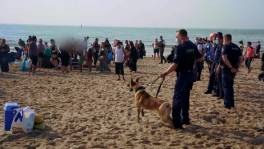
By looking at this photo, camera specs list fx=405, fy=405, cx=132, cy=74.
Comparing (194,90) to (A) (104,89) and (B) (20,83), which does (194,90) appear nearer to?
(A) (104,89)

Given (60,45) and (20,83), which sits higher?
(60,45)

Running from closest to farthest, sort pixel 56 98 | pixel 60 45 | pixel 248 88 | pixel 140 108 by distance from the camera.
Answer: pixel 140 108
pixel 56 98
pixel 248 88
pixel 60 45

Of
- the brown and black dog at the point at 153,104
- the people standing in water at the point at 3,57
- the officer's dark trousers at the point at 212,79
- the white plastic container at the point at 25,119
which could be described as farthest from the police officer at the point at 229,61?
the people standing in water at the point at 3,57

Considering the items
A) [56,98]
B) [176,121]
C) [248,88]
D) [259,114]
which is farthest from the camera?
[248,88]

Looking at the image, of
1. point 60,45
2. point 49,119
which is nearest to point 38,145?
point 49,119

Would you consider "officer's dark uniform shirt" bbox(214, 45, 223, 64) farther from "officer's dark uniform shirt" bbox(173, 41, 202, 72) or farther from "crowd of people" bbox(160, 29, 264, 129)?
"officer's dark uniform shirt" bbox(173, 41, 202, 72)

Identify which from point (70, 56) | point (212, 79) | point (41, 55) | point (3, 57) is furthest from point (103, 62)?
point (212, 79)

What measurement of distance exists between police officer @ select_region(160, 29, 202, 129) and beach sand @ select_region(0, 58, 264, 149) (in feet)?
1.39

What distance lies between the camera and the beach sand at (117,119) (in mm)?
6957

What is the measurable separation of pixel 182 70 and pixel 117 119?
204 cm

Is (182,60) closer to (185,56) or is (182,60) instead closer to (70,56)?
(185,56)

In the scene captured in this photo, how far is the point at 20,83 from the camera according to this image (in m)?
14.1

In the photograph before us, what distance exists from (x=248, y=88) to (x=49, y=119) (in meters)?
7.73

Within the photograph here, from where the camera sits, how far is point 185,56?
7.33 m
